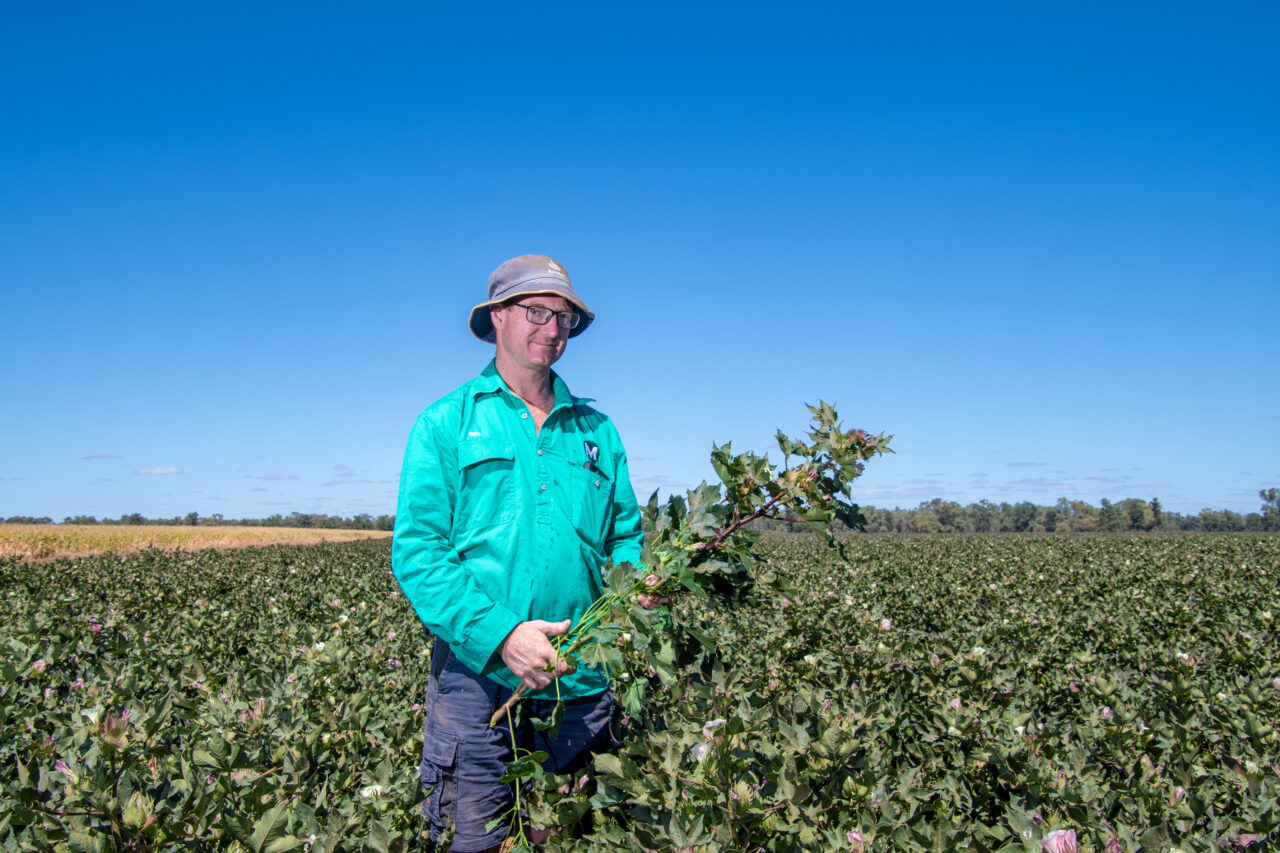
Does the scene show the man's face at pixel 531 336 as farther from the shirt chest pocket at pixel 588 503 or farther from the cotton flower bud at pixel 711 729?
the cotton flower bud at pixel 711 729

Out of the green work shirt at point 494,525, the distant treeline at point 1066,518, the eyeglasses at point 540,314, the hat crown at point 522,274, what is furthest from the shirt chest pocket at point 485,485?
the distant treeline at point 1066,518

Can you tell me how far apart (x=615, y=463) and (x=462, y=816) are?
1.28m

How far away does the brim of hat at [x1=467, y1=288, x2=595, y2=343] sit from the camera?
7.82ft

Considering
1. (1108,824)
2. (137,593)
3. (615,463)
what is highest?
(615,463)

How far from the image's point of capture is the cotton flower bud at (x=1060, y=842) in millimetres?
1535

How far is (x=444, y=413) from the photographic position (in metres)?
2.28

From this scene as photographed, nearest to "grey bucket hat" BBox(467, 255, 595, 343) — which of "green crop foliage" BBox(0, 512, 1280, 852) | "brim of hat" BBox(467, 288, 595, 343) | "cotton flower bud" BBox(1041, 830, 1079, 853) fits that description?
"brim of hat" BBox(467, 288, 595, 343)

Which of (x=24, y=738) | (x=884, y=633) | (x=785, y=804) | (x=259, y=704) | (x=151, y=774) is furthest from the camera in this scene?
(x=884, y=633)

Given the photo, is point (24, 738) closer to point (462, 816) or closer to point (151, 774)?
point (151, 774)

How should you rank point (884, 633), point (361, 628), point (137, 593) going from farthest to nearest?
point (137, 593) → point (361, 628) → point (884, 633)

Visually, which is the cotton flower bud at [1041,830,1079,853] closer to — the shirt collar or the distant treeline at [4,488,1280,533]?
the shirt collar

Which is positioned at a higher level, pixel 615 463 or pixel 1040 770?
pixel 615 463

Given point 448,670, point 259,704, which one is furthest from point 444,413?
point 259,704

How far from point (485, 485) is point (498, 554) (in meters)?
0.23
